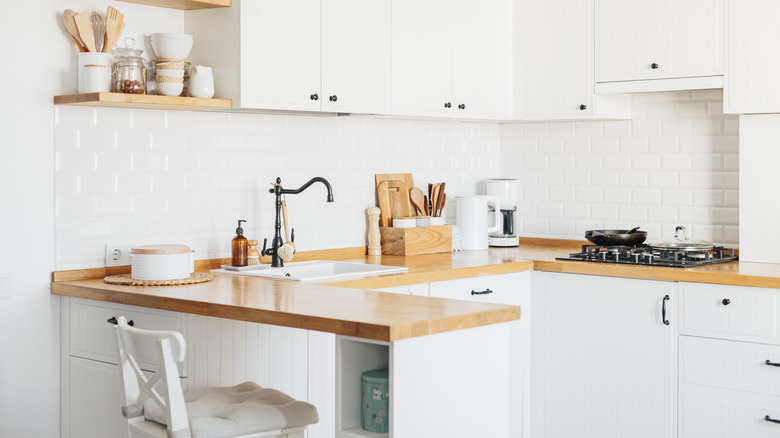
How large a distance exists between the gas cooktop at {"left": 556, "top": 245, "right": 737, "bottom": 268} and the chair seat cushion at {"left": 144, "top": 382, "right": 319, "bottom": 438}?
1897mm

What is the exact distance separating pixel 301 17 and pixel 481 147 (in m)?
1.70

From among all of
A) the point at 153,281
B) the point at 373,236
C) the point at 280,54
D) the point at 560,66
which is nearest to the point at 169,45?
the point at 280,54

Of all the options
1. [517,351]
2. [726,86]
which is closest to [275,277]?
[517,351]

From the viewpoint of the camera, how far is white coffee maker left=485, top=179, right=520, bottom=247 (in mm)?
4762

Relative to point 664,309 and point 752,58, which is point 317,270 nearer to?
point 664,309

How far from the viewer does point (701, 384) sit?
3664 millimetres

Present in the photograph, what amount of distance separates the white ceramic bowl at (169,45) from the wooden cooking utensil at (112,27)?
14 centimetres

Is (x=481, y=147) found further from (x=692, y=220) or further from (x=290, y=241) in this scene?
(x=290, y=241)

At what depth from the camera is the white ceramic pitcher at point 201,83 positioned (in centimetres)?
340

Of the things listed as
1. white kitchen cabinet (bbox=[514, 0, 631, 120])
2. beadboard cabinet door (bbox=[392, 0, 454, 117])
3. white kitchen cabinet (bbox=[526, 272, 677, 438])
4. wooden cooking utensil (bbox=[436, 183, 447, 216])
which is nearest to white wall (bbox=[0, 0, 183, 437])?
beadboard cabinet door (bbox=[392, 0, 454, 117])

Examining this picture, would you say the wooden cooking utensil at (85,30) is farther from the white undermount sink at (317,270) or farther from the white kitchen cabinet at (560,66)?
the white kitchen cabinet at (560,66)

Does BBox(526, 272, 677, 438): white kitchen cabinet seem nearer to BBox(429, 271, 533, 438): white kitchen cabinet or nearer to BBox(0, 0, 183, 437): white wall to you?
BBox(429, 271, 533, 438): white kitchen cabinet

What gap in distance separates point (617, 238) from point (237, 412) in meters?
2.37

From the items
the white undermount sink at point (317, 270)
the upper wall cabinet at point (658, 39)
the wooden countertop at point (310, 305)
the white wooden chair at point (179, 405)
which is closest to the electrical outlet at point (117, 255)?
the wooden countertop at point (310, 305)
